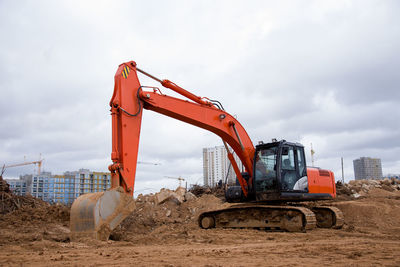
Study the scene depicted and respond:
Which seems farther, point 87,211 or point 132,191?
point 132,191

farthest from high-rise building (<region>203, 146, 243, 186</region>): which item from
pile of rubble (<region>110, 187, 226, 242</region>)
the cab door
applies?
the cab door

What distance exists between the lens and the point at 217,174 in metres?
35.2

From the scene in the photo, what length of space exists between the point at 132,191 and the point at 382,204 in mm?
9956

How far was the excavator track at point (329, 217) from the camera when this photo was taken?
10.7 meters

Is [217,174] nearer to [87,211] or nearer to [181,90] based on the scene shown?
[181,90]

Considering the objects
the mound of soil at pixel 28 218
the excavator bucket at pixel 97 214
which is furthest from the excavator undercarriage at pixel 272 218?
the mound of soil at pixel 28 218

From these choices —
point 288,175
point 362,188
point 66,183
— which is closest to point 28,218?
point 288,175

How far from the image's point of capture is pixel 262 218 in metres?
10.4

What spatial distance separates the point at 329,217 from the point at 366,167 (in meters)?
55.3

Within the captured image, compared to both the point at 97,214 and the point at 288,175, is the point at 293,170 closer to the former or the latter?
the point at 288,175

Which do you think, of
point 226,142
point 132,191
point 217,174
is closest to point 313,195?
point 226,142

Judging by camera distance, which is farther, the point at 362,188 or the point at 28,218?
the point at 362,188

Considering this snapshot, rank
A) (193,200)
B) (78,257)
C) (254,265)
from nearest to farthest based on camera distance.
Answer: (254,265)
(78,257)
(193,200)

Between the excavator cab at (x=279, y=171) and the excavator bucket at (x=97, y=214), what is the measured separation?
14.2 feet
